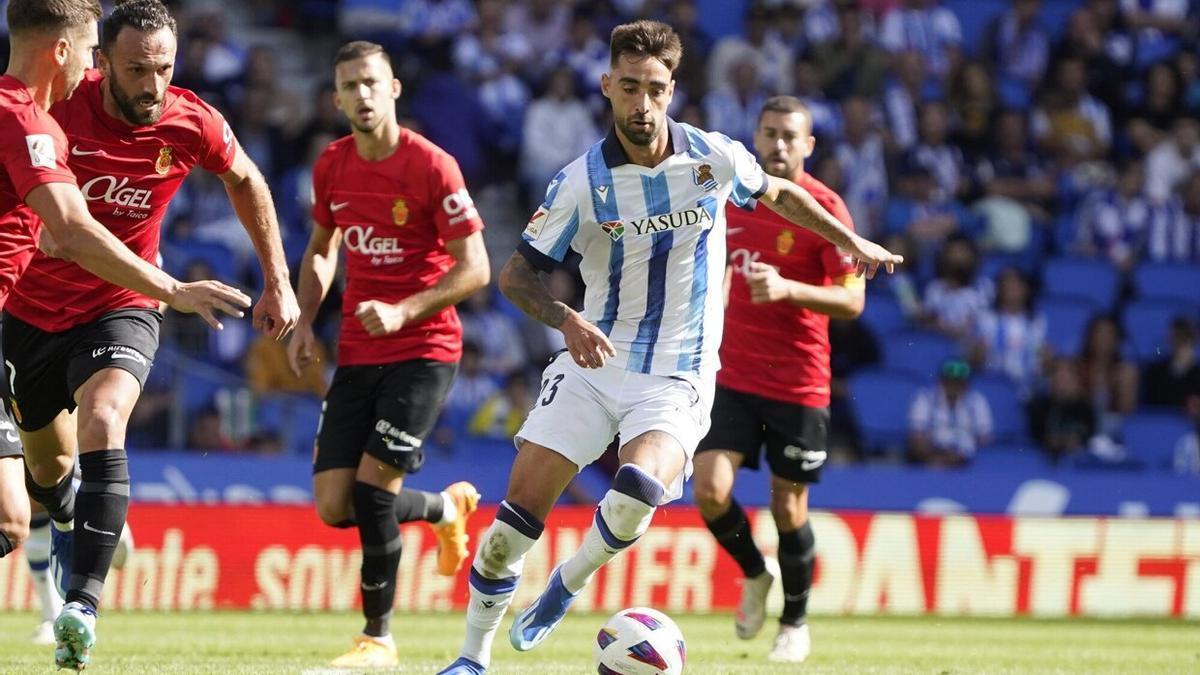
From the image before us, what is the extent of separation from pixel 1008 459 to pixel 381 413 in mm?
8994

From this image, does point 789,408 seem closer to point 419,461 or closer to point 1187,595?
point 419,461

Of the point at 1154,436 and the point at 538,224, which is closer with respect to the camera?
the point at 538,224

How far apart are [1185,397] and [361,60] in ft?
35.8

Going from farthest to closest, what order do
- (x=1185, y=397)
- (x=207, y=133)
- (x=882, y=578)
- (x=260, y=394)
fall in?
1. (x=1185, y=397)
2. (x=260, y=394)
3. (x=882, y=578)
4. (x=207, y=133)

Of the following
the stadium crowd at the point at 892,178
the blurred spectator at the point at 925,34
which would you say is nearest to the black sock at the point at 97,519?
the stadium crowd at the point at 892,178

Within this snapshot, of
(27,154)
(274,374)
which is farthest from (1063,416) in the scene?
(27,154)

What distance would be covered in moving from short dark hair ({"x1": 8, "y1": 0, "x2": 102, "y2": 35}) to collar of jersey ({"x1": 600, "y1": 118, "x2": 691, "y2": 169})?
2199mm

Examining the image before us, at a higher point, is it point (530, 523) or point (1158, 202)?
point (1158, 202)

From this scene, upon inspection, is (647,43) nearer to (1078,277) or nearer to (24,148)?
(24,148)

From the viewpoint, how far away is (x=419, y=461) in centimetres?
905

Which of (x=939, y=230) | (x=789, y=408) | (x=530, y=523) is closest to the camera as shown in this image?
(x=530, y=523)

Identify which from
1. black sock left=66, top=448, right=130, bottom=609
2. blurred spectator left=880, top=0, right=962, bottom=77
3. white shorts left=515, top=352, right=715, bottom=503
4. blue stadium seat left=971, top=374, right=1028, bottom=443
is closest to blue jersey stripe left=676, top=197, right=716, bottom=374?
white shorts left=515, top=352, right=715, bottom=503

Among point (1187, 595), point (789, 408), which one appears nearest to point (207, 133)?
point (789, 408)

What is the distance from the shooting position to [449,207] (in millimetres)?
8961
